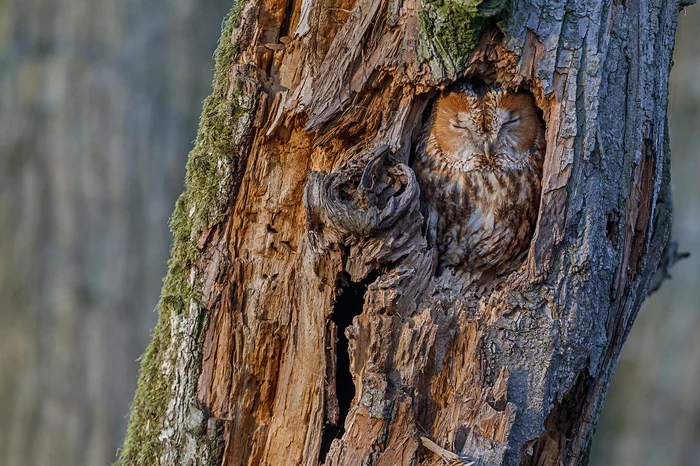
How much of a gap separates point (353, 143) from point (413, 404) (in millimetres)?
791

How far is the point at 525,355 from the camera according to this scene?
192cm

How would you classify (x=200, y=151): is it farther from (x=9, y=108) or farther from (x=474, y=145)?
(x=9, y=108)

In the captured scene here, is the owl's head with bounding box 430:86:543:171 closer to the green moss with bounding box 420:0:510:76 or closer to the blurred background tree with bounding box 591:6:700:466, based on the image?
the green moss with bounding box 420:0:510:76

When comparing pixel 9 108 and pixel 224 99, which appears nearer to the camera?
pixel 224 99

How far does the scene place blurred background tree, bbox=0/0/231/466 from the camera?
4.08 metres

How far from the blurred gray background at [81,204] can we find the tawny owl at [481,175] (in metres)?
2.53

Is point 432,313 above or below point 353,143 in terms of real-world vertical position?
below

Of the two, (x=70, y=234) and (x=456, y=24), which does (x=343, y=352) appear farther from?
(x=70, y=234)

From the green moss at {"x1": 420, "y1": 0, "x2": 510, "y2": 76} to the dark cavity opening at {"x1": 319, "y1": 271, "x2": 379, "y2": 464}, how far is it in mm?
657

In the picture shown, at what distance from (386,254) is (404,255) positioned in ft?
0.21

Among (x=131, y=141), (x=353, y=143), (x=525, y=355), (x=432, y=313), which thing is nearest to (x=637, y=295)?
(x=525, y=355)

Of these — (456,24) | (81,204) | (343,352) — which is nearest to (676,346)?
(343,352)

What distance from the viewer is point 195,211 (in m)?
2.18

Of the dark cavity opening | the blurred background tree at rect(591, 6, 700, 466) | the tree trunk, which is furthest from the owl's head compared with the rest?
the blurred background tree at rect(591, 6, 700, 466)
